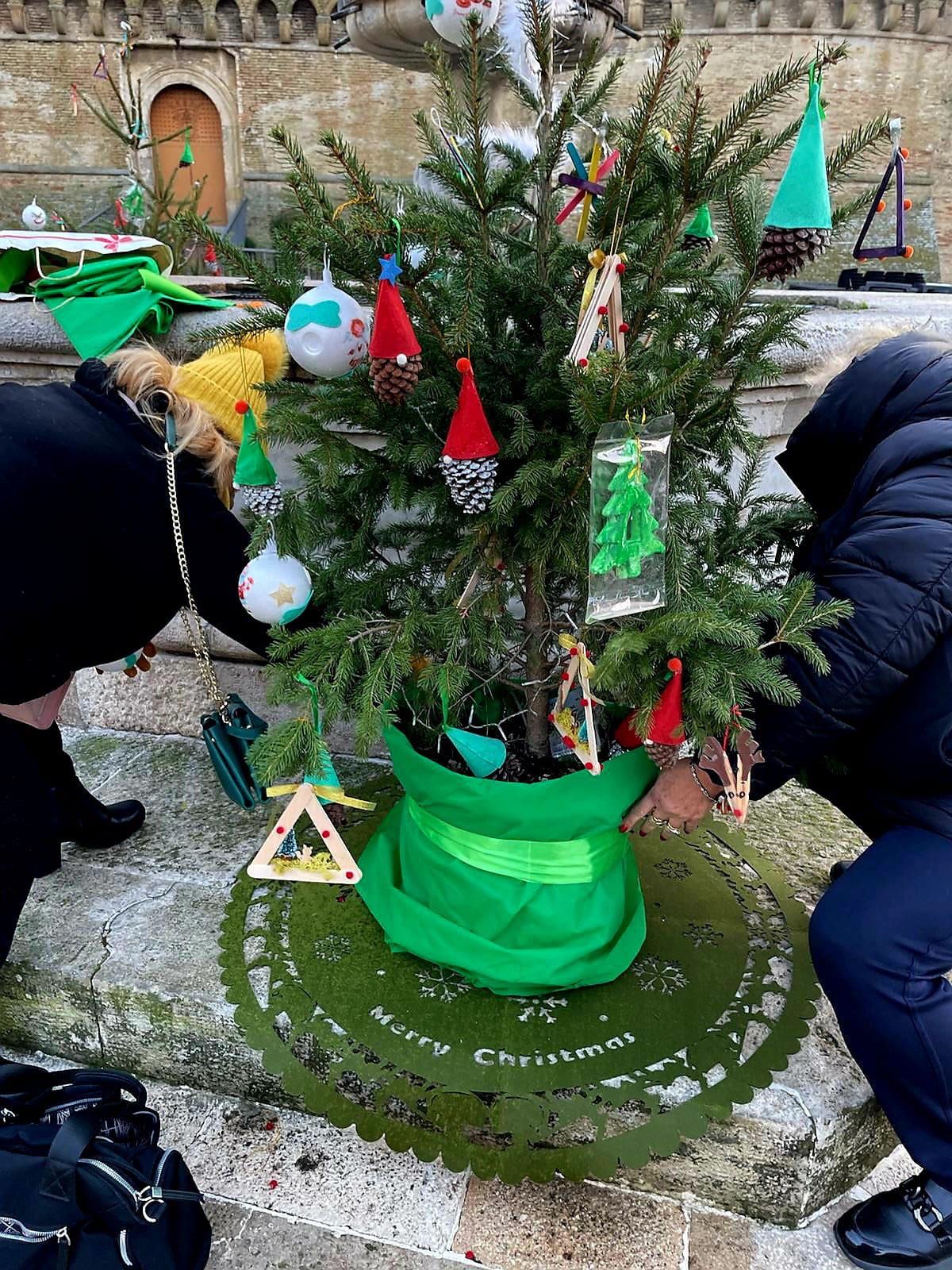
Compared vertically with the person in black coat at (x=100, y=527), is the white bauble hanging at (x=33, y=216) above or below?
above

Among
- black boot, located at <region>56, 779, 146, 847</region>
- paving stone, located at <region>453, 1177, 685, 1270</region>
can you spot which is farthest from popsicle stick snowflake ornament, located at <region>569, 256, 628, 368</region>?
black boot, located at <region>56, 779, 146, 847</region>

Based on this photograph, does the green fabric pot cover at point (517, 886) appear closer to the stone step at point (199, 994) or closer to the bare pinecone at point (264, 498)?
the stone step at point (199, 994)

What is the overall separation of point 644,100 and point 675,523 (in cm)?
70

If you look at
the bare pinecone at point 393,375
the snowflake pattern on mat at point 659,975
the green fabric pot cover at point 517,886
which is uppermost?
the bare pinecone at point 393,375

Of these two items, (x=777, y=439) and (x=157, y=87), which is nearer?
(x=777, y=439)

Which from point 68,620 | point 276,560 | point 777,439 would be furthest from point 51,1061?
point 777,439

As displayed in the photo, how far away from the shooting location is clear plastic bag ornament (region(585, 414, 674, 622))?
52.1 inches

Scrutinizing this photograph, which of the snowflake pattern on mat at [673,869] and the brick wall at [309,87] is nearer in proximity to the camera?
the snowflake pattern on mat at [673,869]

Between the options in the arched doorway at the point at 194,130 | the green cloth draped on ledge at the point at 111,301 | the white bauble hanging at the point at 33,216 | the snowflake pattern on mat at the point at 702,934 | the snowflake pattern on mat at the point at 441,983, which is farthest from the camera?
the arched doorway at the point at 194,130

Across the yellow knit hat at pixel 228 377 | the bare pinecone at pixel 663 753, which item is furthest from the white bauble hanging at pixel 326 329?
the bare pinecone at pixel 663 753

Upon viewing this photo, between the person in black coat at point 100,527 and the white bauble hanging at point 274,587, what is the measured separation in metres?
0.19

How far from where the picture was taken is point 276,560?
63.9 inches

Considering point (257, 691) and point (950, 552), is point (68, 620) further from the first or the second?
point (950, 552)

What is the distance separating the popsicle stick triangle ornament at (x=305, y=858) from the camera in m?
1.64
